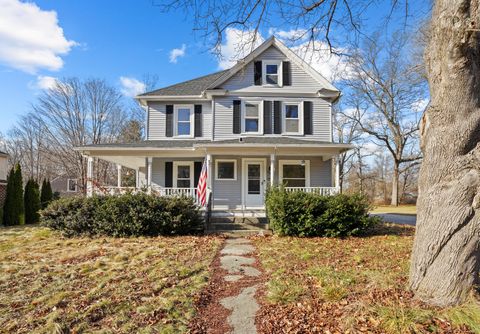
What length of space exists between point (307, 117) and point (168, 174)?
6.90 m

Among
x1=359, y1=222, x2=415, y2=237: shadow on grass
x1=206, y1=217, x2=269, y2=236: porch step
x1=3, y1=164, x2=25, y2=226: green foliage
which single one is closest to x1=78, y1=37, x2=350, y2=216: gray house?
x1=206, y1=217, x2=269, y2=236: porch step

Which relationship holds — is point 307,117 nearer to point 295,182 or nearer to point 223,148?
point 295,182

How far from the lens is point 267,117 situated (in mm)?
13594

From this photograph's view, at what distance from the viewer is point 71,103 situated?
2645 cm

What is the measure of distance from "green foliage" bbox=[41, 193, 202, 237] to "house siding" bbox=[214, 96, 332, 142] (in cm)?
479

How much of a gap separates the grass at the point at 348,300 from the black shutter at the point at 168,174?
8.18 m

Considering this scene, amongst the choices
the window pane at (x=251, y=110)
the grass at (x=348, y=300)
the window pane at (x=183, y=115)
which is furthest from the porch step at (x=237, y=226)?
the window pane at (x=183, y=115)

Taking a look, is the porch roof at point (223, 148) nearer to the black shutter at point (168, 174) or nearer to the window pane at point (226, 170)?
the black shutter at point (168, 174)

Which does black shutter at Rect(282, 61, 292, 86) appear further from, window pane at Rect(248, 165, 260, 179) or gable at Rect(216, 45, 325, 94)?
window pane at Rect(248, 165, 260, 179)

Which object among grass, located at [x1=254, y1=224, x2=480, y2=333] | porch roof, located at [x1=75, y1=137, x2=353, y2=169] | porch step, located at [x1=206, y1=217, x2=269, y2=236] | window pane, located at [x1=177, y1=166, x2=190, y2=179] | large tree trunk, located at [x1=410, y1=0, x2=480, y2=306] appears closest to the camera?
grass, located at [x1=254, y1=224, x2=480, y2=333]

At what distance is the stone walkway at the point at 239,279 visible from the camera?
3422 millimetres

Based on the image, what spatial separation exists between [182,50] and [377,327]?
19.9 feet

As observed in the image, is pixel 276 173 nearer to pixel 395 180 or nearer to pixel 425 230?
pixel 425 230

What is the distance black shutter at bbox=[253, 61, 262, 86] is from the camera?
1371 centimetres
